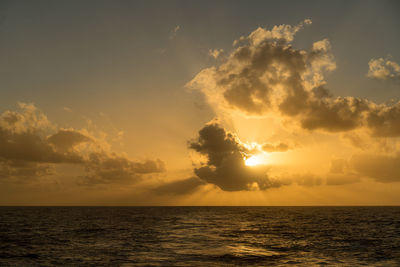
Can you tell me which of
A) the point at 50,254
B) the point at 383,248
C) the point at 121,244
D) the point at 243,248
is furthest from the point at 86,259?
the point at 383,248

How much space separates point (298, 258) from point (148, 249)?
1585 cm

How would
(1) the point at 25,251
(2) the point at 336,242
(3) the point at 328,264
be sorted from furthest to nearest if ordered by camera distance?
(2) the point at 336,242 < (1) the point at 25,251 < (3) the point at 328,264

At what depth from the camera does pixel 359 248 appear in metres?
33.2

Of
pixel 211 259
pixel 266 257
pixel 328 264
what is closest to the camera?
pixel 328 264

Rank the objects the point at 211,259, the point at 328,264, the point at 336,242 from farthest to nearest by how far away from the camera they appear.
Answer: the point at 336,242, the point at 211,259, the point at 328,264

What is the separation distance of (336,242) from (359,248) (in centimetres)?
459

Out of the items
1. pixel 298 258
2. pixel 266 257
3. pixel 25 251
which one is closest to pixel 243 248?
pixel 266 257

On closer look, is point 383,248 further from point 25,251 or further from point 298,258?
point 25,251

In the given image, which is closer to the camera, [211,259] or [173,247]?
[211,259]

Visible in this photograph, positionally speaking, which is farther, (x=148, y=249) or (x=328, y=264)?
(x=148, y=249)

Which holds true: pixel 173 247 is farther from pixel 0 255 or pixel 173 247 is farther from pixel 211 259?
pixel 0 255

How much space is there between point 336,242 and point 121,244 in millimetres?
28482

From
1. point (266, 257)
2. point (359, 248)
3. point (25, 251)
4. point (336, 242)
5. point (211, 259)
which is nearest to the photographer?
point (211, 259)

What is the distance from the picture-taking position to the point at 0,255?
93.2 feet
